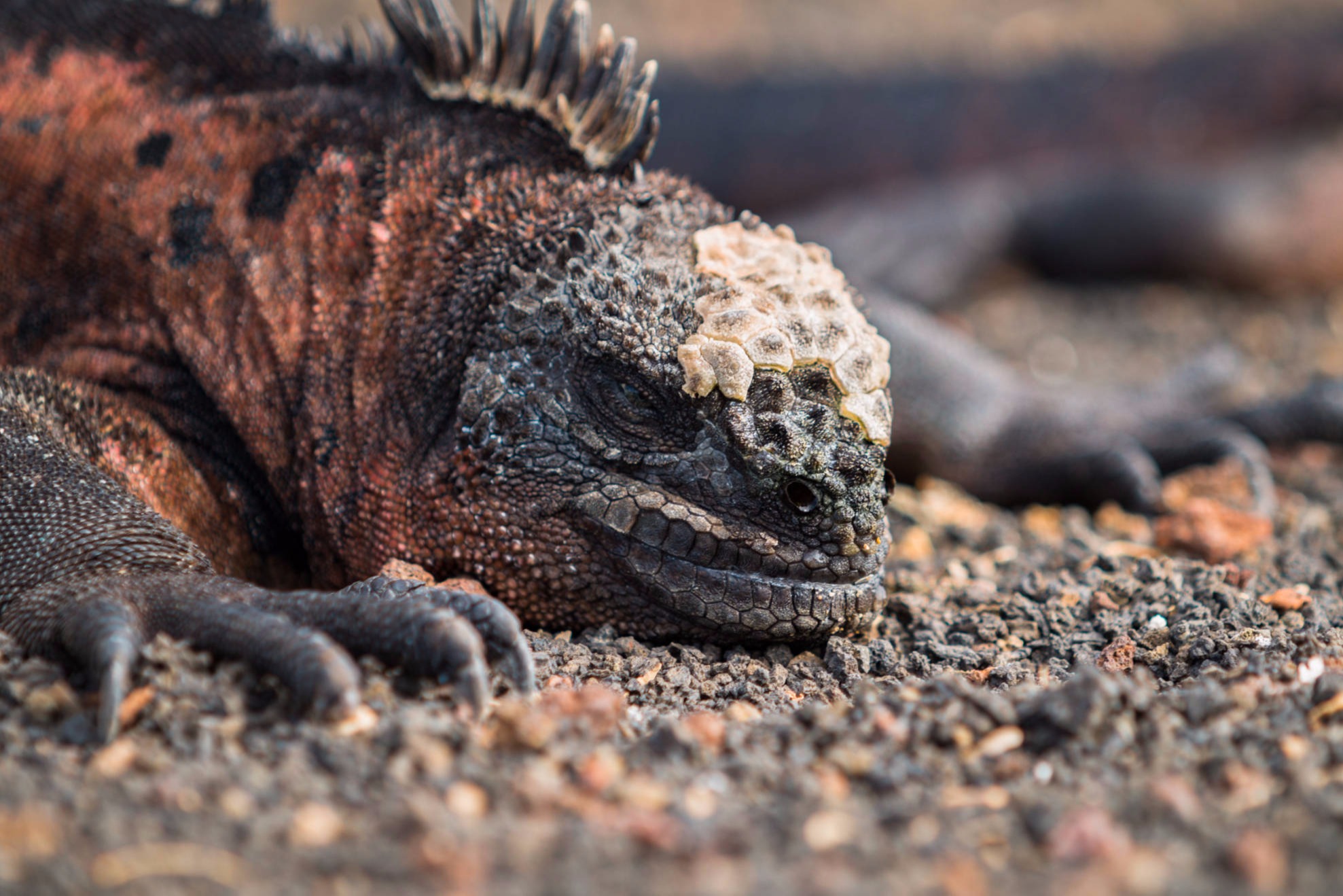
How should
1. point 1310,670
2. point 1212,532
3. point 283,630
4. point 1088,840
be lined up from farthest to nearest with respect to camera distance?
point 1212,532 < point 1310,670 < point 283,630 < point 1088,840

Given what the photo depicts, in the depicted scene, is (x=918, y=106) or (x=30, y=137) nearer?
(x=30, y=137)

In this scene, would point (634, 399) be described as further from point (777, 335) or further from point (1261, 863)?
point (1261, 863)

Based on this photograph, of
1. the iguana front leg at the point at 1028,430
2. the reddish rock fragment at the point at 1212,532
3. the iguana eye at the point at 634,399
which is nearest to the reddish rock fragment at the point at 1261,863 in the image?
the iguana eye at the point at 634,399

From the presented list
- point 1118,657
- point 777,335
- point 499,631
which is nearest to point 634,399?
point 777,335

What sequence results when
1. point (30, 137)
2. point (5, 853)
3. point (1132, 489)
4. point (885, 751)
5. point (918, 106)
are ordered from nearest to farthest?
1. point (5, 853)
2. point (885, 751)
3. point (30, 137)
4. point (1132, 489)
5. point (918, 106)

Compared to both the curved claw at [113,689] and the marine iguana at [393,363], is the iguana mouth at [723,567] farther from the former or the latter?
the curved claw at [113,689]

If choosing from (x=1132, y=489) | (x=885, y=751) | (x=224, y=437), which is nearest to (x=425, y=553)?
(x=224, y=437)

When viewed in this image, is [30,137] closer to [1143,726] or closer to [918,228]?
[1143,726]
